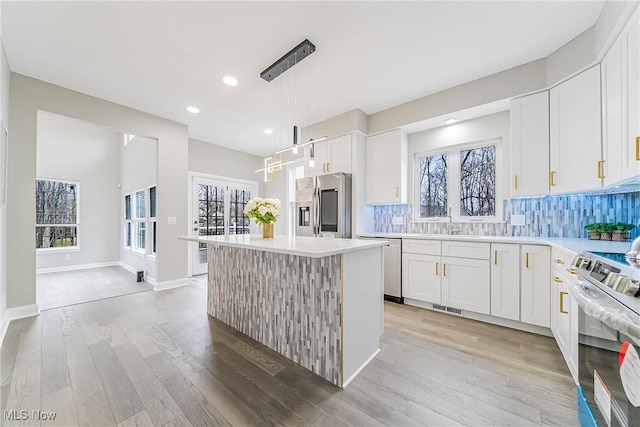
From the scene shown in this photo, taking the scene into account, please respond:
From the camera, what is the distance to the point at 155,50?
7.84 feet

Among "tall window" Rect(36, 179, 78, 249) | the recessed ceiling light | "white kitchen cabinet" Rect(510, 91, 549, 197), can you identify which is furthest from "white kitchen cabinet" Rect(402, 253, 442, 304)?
"tall window" Rect(36, 179, 78, 249)

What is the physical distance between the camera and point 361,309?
6.04ft

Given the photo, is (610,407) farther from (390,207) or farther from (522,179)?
(390,207)

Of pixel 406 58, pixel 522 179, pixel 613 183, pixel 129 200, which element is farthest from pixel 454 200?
pixel 129 200

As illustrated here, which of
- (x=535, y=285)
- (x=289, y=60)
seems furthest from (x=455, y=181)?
(x=289, y=60)

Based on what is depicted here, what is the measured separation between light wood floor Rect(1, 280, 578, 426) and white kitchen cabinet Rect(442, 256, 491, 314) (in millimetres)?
243

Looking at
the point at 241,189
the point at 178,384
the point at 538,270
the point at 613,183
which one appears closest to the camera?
the point at 178,384

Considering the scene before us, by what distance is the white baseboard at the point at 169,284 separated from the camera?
385cm

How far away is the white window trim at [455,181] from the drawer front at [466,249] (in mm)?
665

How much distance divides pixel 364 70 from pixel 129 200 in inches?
246

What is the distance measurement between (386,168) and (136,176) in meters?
5.43

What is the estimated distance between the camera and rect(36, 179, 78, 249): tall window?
215 inches

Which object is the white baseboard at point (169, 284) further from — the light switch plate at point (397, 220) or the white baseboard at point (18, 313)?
the light switch plate at point (397, 220)

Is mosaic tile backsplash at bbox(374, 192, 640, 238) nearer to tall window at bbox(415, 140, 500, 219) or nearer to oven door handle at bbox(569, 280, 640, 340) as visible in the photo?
tall window at bbox(415, 140, 500, 219)
